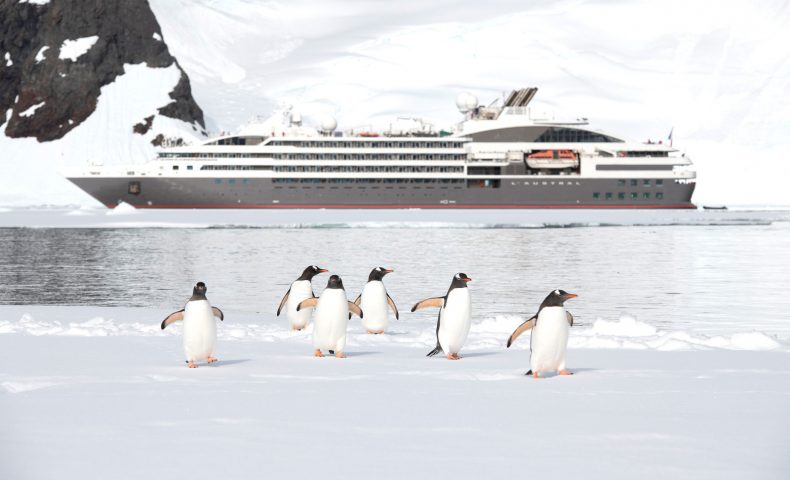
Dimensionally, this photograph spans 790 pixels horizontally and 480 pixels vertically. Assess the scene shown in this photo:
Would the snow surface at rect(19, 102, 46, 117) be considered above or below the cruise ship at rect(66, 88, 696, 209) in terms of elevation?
above

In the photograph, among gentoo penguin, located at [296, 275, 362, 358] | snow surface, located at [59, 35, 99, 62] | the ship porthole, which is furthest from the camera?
snow surface, located at [59, 35, 99, 62]

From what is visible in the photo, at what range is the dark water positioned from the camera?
25219mm

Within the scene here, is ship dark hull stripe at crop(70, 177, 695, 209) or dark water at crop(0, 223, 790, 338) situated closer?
dark water at crop(0, 223, 790, 338)

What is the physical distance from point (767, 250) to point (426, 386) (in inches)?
1378

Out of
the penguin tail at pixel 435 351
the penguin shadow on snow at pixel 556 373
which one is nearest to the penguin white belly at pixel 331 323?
the penguin tail at pixel 435 351

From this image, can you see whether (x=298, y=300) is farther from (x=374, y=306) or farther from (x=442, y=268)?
(x=442, y=268)

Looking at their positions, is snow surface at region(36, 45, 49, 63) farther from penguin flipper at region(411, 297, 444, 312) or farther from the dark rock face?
A: penguin flipper at region(411, 297, 444, 312)

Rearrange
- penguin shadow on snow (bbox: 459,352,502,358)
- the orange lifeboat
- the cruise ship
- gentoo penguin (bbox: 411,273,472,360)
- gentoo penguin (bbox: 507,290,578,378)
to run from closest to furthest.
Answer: gentoo penguin (bbox: 507,290,578,378) → gentoo penguin (bbox: 411,273,472,360) → penguin shadow on snow (bbox: 459,352,502,358) → the cruise ship → the orange lifeboat

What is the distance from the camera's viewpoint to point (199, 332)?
14570 mm

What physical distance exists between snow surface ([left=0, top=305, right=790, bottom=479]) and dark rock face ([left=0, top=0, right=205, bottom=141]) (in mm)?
129101

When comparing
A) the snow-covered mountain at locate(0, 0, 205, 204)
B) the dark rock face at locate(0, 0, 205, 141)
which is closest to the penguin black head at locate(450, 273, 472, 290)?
the snow-covered mountain at locate(0, 0, 205, 204)

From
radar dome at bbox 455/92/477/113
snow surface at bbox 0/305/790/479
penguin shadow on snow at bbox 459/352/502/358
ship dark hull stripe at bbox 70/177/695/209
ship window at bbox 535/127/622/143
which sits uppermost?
radar dome at bbox 455/92/477/113

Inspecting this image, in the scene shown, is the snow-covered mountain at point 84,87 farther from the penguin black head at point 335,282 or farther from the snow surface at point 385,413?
the snow surface at point 385,413

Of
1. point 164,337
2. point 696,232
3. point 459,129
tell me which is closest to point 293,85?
point 459,129
